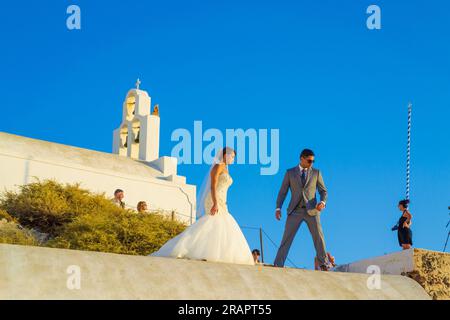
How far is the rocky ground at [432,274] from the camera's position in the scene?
32.2 ft

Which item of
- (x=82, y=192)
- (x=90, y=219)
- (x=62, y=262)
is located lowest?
(x=62, y=262)

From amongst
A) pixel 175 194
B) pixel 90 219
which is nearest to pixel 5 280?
pixel 90 219

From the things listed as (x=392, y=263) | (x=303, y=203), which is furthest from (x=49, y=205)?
(x=392, y=263)

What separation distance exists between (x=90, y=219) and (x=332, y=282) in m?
9.53

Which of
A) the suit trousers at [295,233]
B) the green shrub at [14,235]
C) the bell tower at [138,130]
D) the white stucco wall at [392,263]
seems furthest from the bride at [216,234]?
the bell tower at [138,130]

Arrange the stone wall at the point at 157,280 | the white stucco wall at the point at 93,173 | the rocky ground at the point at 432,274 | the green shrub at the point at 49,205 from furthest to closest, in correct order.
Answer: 1. the white stucco wall at the point at 93,173
2. the green shrub at the point at 49,205
3. the rocky ground at the point at 432,274
4. the stone wall at the point at 157,280

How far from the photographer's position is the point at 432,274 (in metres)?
9.88

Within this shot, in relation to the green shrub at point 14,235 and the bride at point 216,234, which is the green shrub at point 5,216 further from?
the bride at point 216,234

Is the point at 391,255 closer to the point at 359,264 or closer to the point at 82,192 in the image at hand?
the point at 359,264

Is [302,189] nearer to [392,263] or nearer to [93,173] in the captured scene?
[392,263]

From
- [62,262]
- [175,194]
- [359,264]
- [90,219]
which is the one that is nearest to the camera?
[62,262]

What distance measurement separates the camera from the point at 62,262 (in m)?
7.37

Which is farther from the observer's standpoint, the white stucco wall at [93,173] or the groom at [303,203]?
the white stucco wall at [93,173]
